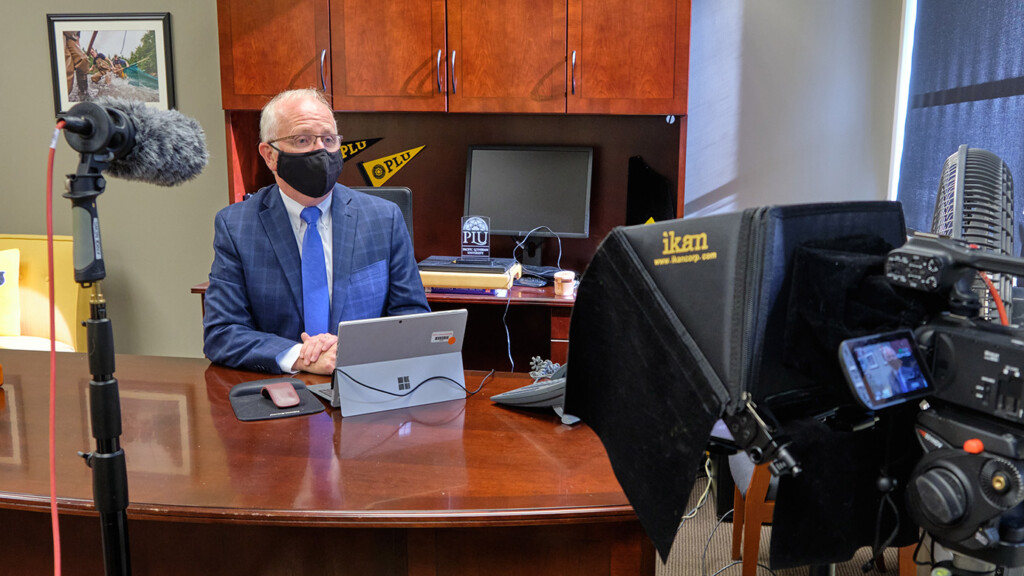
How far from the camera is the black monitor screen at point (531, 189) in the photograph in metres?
3.43

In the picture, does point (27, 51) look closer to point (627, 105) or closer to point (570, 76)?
point (570, 76)

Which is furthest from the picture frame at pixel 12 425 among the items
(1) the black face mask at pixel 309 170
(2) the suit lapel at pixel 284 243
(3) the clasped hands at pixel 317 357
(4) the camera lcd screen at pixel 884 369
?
(4) the camera lcd screen at pixel 884 369

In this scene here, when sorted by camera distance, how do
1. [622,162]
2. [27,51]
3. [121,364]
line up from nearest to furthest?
[121,364]
[622,162]
[27,51]

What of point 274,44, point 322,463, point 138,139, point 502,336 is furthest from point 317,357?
Result: point 274,44

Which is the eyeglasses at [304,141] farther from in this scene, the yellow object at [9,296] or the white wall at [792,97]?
the yellow object at [9,296]

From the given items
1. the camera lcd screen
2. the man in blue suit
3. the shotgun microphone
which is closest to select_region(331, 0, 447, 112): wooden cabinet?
the man in blue suit

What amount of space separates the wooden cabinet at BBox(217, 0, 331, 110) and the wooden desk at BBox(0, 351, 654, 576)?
6.58ft

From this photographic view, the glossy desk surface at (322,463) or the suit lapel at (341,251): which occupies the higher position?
the suit lapel at (341,251)

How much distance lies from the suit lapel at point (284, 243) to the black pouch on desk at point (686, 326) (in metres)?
1.28

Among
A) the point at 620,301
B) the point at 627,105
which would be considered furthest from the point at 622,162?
the point at 620,301

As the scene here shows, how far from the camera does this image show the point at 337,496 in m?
1.25

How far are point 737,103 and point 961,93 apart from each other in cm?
91

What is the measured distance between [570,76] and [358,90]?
2.99 ft

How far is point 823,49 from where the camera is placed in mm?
3311
